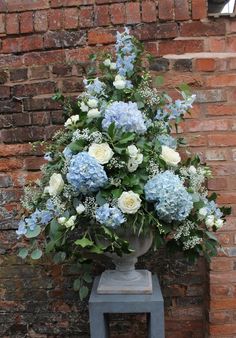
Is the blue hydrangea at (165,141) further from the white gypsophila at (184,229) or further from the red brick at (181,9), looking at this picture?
the red brick at (181,9)

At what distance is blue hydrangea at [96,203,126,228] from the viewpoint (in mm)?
1390

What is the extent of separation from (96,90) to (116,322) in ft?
3.89

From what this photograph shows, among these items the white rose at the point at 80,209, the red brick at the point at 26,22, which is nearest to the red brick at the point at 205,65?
the red brick at the point at 26,22

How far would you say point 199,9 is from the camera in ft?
6.22

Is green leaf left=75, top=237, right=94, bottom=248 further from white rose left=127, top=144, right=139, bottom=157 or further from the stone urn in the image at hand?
white rose left=127, top=144, right=139, bottom=157

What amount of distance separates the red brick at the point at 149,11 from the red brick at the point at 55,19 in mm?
392

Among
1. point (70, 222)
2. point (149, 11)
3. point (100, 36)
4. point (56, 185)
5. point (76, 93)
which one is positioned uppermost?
point (149, 11)

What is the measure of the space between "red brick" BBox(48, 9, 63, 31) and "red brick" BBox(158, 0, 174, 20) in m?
0.47

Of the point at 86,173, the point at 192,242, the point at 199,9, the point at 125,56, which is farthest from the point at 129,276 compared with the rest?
the point at 199,9

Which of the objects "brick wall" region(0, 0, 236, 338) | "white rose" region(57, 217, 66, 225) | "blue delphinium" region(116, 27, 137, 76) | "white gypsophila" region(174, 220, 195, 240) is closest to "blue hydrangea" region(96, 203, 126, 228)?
"white rose" region(57, 217, 66, 225)

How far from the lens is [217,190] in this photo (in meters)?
1.92

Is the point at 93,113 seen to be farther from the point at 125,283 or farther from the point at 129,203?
the point at 125,283

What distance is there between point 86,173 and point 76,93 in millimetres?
717

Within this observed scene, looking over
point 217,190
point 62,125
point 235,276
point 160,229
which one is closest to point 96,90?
point 62,125
